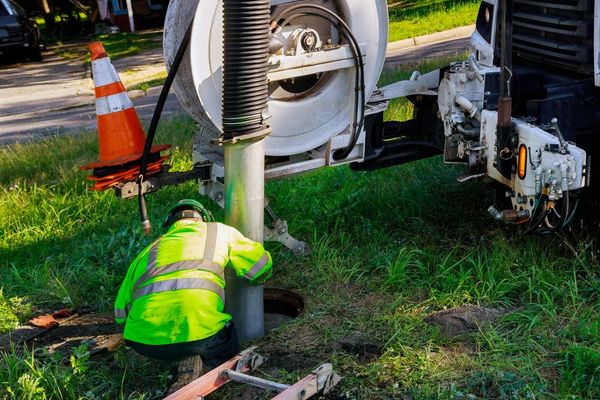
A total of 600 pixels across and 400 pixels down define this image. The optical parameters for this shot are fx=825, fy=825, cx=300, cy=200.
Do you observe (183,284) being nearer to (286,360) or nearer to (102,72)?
(286,360)

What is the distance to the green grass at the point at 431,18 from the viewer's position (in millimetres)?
15094

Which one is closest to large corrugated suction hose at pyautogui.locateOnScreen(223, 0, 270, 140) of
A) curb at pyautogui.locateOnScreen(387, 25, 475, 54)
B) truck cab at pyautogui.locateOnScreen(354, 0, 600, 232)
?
truck cab at pyautogui.locateOnScreen(354, 0, 600, 232)

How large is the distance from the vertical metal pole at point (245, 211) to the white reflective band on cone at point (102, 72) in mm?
1021

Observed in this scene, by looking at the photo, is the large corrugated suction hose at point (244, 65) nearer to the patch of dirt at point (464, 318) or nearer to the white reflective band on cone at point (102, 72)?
the white reflective band on cone at point (102, 72)

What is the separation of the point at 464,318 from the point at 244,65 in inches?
69.0

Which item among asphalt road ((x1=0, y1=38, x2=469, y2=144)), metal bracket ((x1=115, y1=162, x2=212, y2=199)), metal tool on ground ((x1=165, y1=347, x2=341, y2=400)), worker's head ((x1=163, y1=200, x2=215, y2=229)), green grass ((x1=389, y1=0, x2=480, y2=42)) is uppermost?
metal bracket ((x1=115, y1=162, x2=212, y2=199))

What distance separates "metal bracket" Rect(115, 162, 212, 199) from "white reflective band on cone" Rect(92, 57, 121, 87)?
610 mm

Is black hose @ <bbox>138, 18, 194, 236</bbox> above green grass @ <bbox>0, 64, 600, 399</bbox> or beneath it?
above

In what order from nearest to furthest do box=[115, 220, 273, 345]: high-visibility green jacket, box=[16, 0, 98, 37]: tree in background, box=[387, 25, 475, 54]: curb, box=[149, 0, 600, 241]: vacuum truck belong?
box=[115, 220, 273, 345]: high-visibility green jacket < box=[149, 0, 600, 241]: vacuum truck < box=[387, 25, 475, 54]: curb < box=[16, 0, 98, 37]: tree in background

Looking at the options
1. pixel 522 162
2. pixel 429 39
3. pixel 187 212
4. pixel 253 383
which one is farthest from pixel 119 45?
pixel 253 383

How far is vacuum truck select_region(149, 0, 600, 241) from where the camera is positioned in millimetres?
4309

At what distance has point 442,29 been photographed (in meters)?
15.0

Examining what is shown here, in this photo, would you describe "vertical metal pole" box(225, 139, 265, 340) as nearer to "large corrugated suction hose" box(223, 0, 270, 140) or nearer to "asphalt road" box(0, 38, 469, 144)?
"large corrugated suction hose" box(223, 0, 270, 140)

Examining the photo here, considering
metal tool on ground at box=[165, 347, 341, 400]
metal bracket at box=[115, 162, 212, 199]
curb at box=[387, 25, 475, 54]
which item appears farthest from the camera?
curb at box=[387, 25, 475, 54]
